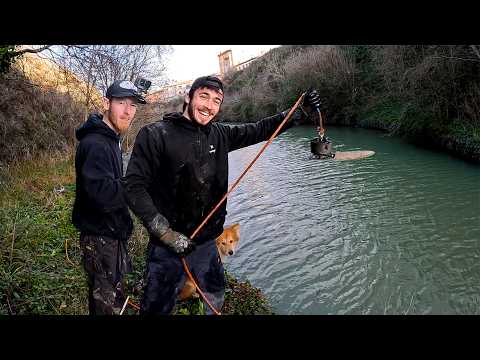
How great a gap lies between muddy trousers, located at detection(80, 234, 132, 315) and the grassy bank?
1.02 m

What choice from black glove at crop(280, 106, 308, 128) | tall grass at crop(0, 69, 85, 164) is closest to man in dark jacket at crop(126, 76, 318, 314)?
black glove at crop(280, 106, 308, 128)

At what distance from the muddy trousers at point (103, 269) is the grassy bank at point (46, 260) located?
40.2 inches

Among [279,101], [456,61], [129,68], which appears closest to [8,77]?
[129,68]

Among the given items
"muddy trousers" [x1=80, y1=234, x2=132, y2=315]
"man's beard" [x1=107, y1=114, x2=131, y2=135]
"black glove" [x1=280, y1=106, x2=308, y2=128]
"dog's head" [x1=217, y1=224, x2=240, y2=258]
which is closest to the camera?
"muddy trousers" [x1=80, y1=234, x2=132, y2=315]

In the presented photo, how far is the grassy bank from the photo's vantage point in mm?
3627

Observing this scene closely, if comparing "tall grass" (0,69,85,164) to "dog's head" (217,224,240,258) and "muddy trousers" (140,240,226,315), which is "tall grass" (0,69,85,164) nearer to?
"dog's head" (217,224,240,258)

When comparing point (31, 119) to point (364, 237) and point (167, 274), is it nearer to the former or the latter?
point (167, 274)

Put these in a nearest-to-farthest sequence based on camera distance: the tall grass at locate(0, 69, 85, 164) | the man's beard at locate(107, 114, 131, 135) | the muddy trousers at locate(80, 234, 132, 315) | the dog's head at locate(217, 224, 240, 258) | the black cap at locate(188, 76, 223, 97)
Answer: the black cap at locate(188, 76, 223, 97) < the muddy trousers at locate(80, 234, 132, 315) < the man's beard at locate(107, 114, 131, 135) < the dog's head at locate(217, 224, 240, 258) < the tall grass at locate(0, 69, 85, 164)

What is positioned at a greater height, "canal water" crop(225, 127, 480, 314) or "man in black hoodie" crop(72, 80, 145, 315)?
"man in black hoodie" crop(72, 80, 145, 315)

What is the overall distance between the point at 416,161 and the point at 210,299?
12.4 metres

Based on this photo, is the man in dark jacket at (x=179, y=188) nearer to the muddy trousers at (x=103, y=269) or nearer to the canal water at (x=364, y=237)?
the muddy trousers at (x=103, y=269)

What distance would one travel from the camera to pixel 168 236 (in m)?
2.38

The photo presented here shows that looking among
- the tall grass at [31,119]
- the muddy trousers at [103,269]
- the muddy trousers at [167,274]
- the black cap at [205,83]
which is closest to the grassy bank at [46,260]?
the muddy trousers at [103,269]

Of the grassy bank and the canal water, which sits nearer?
the grassy bank
